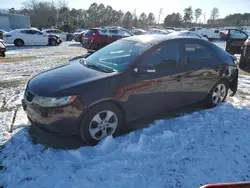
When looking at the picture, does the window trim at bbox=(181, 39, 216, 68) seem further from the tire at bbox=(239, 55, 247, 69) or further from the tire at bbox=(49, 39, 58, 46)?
the tire at bbox=(49, 39, 58, 46)

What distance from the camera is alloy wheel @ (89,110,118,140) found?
3343 mm

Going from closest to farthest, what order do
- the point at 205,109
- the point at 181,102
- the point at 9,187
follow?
the point at 9,187, the point at 181,102, the point at 205,109

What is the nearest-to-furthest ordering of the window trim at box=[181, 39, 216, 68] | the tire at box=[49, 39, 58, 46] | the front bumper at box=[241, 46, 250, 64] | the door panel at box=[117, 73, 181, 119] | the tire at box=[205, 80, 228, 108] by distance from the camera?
the door panel at box=[117, 73, 181, 119]
the window trim at box=[181, 39, 216, 68]
the tire at box=[205, 80, 228, 108]
the front bumper at box=[241, 46, 250, 64]
the tire at box=[49, 39, 58, 46]

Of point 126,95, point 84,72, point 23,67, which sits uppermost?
point 84,72

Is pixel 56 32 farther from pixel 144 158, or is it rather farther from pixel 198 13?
pixel 198 13

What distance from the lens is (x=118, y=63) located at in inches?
148

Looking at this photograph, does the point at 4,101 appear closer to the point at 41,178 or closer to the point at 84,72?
the point at 84,72

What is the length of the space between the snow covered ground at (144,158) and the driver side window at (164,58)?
1020mm

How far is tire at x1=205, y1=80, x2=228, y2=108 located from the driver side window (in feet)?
4.23

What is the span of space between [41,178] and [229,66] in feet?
14.1

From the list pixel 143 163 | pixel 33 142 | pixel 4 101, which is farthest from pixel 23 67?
pixel 143 163

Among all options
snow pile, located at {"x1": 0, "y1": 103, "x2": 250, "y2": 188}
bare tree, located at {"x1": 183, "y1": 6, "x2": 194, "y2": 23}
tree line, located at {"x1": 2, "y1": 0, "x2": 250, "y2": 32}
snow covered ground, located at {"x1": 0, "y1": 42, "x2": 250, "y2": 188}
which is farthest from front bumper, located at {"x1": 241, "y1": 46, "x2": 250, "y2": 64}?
bare tree, located at {"x1": 183, "y1": 6, "x2": 194, "y2": 23}

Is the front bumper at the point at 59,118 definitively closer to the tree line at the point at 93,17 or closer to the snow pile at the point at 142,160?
the snow pile at the point at 142,160

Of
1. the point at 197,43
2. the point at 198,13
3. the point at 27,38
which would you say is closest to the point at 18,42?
the point at 27,38
